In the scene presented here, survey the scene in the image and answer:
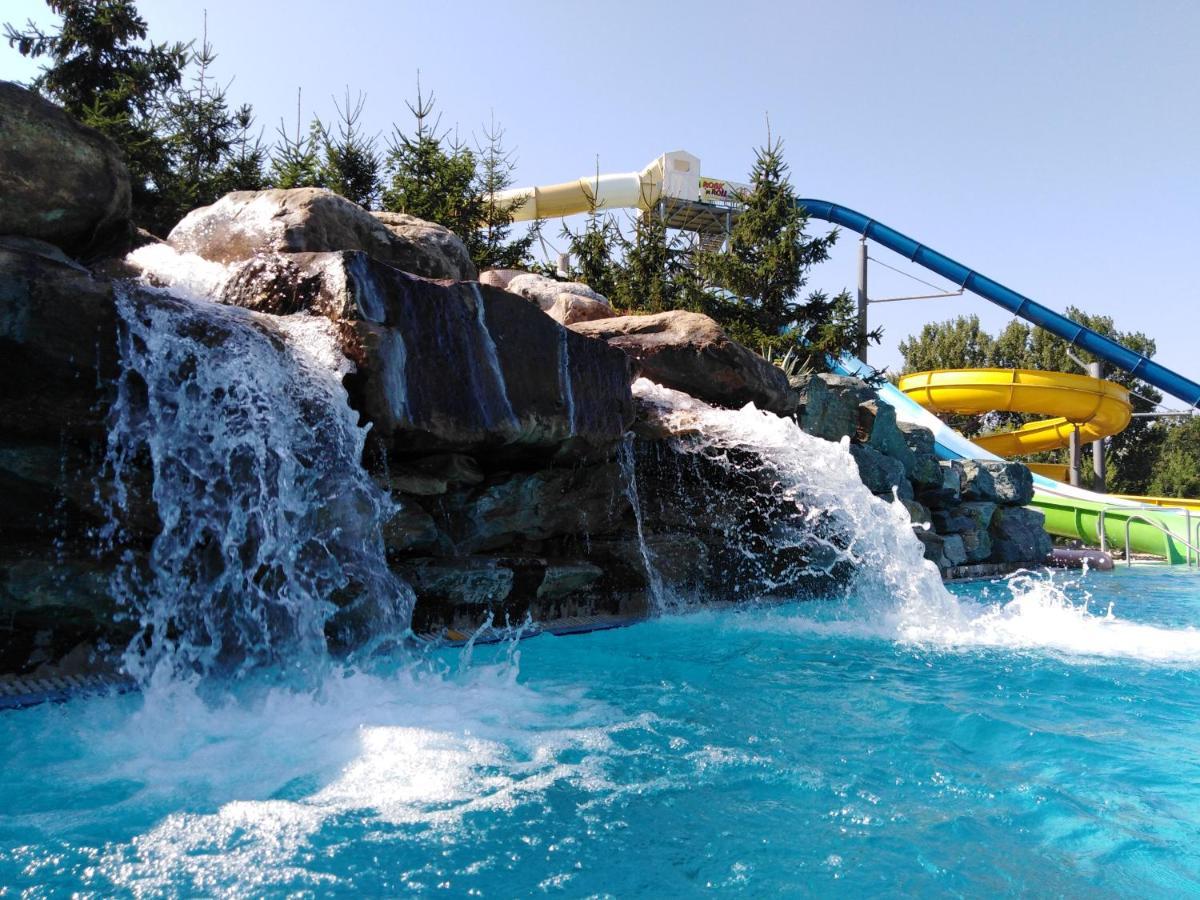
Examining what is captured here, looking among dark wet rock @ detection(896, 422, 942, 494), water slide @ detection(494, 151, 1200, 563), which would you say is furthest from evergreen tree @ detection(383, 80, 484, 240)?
dark wet rock @ detection(896, 422, 942, 494)

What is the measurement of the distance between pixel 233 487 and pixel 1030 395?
894 inches

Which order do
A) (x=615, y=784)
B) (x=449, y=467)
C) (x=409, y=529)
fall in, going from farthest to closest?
1. (x=449, y=467)
2. (x=409, y=529)
3. (x=615, y=784)

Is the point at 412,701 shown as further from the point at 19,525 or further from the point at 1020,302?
the point at 1020,302

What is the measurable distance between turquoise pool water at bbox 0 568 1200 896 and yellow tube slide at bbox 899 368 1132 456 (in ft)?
63.8

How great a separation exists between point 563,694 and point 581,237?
520 inches

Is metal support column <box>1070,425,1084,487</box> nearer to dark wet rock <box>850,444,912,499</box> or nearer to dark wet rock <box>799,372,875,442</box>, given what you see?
dark wet rock <box>850,444,912,499</box>

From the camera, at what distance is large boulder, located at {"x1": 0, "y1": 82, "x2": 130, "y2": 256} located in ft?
17.2

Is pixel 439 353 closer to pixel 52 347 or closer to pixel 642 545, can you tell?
pixel 52 347

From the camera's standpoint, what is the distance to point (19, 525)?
4379 mm

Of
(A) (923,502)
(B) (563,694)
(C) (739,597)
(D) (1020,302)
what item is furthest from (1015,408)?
(B) (563,694)

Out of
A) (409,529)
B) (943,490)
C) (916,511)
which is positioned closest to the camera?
(409,529)

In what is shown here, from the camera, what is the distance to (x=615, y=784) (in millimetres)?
3258

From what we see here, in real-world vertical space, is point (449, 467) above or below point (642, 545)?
above

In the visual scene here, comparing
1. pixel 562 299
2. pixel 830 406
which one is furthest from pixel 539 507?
pixel 830 406
